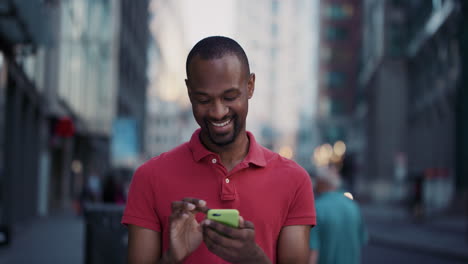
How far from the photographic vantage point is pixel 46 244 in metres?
14.9

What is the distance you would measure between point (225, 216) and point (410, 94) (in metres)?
51.2

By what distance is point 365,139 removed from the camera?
6084 centimetres

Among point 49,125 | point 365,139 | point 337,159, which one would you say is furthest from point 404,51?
point 49,125

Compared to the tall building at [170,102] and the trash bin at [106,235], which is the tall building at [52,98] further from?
the tall building at [170,102]

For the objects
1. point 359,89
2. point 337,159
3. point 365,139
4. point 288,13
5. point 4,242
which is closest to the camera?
point 4,242

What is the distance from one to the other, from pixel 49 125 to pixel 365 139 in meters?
40.0

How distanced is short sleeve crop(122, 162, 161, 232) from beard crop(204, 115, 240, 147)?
28 cm

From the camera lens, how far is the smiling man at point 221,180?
238 cm

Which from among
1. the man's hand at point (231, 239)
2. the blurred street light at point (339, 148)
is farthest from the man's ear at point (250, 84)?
the blurred street light at point (339, 148)

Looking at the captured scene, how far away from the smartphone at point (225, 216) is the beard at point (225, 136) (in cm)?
43

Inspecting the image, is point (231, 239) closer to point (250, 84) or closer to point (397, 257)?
point (250, 84)

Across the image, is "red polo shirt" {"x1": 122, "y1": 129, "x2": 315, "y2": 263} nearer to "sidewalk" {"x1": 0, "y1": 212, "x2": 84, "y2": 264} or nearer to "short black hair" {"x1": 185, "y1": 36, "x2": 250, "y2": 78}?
"short black hair" {"x1": 185, "y1": 36, "x2": 250, "y2": 78}

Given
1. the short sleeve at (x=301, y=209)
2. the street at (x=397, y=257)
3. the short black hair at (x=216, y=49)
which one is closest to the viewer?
the short black hair at (x=216, y=49)

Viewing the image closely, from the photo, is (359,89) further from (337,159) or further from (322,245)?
(322,245)
